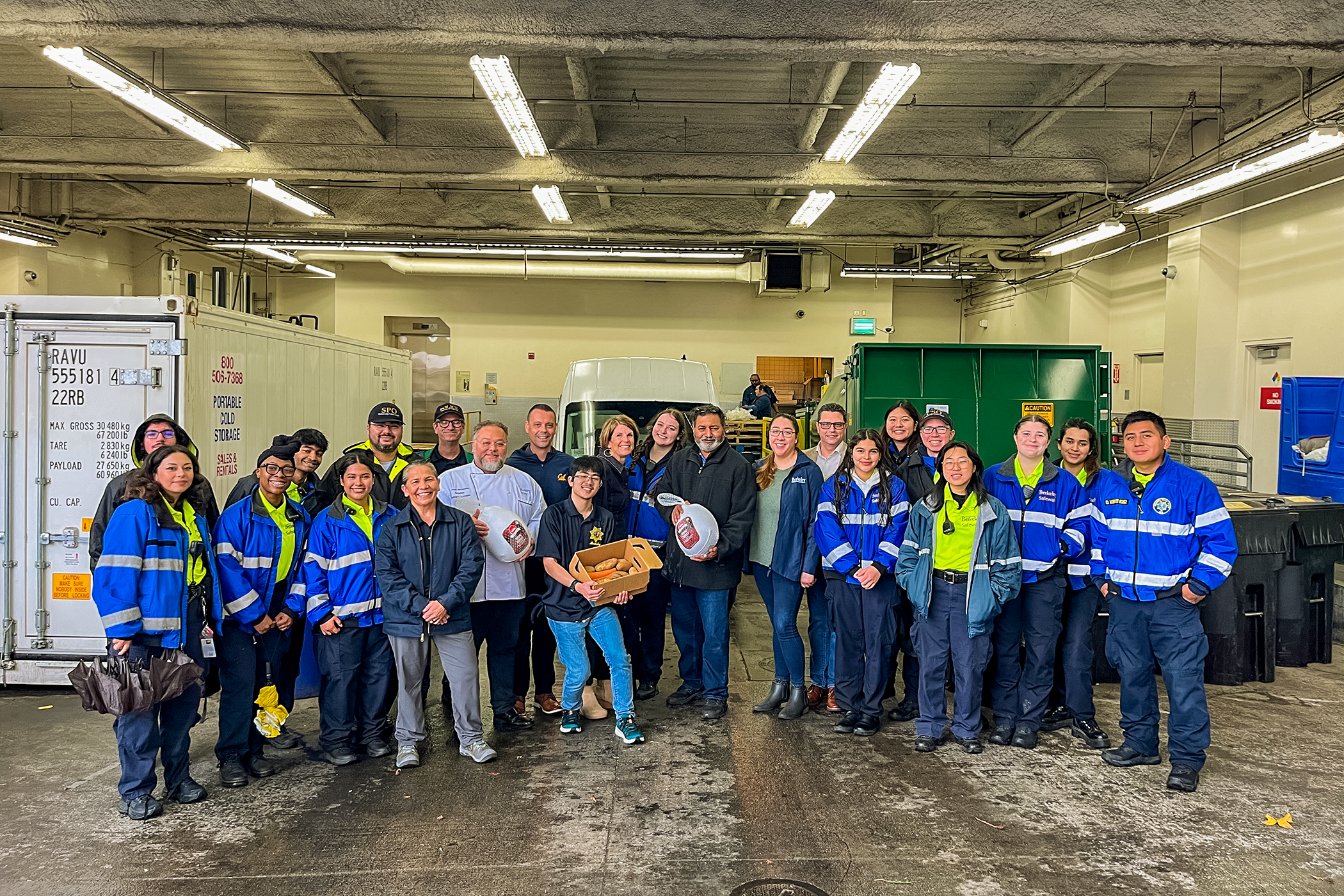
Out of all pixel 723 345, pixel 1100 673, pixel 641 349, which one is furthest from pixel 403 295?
pixel 1100 673

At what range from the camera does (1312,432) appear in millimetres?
10578

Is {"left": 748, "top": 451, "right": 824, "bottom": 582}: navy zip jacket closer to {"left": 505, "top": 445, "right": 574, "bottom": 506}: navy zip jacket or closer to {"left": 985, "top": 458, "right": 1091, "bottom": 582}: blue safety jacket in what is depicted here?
{"left": 985, "top": 458, "right": 1091, "bottom": 582}: blue safety jacket

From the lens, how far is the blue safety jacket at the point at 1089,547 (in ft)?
16.5

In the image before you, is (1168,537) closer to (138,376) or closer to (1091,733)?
(1091,733)

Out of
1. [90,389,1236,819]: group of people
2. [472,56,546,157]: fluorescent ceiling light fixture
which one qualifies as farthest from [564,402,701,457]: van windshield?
[90,389,1236,819]: group of people

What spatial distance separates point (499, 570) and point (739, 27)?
405cm

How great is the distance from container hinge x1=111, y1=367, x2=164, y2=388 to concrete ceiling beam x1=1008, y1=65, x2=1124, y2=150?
8.90 meters

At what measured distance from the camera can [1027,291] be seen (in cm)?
1894

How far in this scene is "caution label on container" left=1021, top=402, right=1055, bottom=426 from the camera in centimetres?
951

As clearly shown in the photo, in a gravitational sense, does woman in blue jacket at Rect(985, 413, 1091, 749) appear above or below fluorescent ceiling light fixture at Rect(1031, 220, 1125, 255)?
below

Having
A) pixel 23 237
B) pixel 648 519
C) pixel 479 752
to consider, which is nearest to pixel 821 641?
pixel 648 519

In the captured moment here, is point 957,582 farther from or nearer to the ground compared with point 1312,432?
nearer to the ground

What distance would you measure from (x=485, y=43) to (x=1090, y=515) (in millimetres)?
5124

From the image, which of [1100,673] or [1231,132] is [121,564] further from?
[1231,132]
